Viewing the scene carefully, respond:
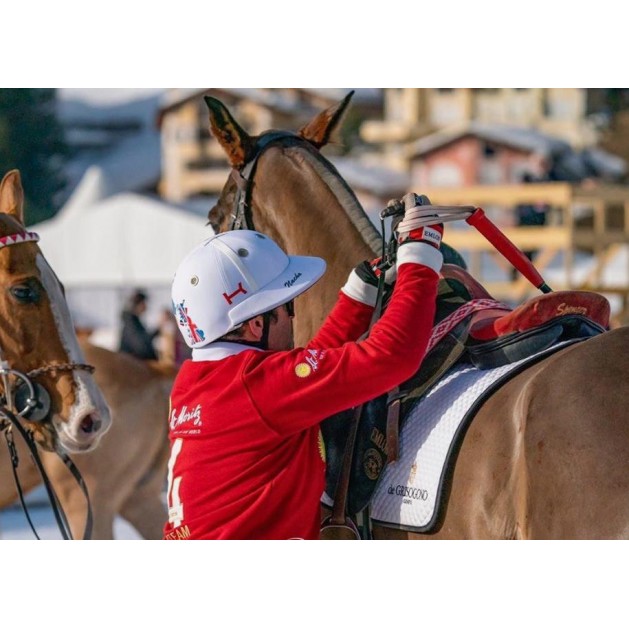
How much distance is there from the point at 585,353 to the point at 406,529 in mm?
643

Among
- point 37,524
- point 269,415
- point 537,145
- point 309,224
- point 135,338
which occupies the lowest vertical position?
point 37,524

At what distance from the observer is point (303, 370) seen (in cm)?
235

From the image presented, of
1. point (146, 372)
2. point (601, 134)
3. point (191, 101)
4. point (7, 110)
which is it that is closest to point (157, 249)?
point (7, 110)

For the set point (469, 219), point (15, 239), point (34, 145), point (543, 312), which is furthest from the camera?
point (34, 145)

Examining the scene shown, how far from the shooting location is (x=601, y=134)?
2420 cm

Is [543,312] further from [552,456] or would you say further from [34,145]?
[34,145]

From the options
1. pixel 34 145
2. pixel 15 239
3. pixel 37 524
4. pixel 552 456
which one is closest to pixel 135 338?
pixel 37 524

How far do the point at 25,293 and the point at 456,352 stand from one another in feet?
6.85

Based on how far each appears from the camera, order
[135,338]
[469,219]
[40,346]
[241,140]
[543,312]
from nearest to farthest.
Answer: [543,312]
[469,219]
[241,140]
[40,346]
[135,338]

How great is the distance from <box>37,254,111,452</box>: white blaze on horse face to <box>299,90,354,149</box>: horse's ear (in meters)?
1.28

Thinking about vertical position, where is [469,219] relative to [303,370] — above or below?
above

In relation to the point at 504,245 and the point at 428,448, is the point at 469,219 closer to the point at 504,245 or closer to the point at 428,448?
the point at 504,245

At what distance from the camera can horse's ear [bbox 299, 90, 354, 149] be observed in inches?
142

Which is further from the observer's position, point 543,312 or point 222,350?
point 543,312
